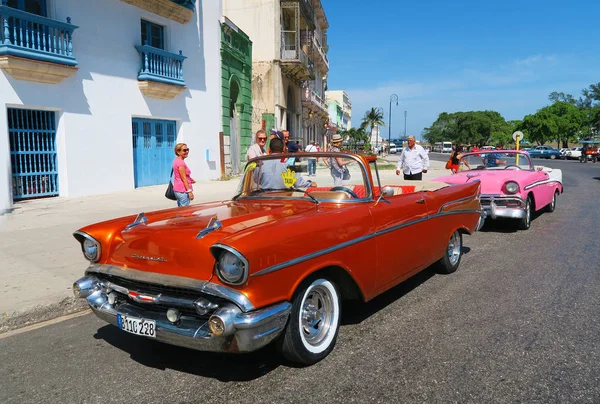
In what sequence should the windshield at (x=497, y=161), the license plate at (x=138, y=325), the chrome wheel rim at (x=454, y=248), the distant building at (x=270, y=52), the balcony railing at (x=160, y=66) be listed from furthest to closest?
the distant building at (x=270, y=52)
the balcony railing at (x=160, y=66)
the windshield at (x=497, y=161)
the chrome wheel rim at (x=454, y=248)
the license plate at (x=138, y=325)

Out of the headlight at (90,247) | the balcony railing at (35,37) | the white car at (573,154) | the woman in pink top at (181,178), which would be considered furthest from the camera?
the white car at (573,154)

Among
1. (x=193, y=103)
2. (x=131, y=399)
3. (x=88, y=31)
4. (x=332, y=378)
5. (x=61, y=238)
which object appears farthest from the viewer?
(x=193, y=103)

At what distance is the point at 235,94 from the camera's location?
19.0m

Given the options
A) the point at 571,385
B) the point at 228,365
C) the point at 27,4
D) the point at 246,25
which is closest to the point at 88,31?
the point at 27,4

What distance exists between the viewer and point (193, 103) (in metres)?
15.2

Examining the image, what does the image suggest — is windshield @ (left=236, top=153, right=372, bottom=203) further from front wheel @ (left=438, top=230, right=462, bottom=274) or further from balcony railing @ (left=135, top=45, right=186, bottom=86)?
balcony railing @ (left=135, top=45, right=186, bottom=86)

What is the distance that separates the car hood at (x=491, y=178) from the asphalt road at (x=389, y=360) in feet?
10.6

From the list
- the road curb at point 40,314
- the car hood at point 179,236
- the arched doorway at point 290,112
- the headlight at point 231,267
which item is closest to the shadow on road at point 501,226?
the car hood at point 179,236

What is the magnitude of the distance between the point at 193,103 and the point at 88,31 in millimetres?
4278

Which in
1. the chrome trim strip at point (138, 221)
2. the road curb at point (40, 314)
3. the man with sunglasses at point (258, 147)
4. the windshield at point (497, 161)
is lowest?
the road curb at point (40, 314)

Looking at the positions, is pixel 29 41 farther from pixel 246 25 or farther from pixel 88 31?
pixel 246 25

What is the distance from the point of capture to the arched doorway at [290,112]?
28.8 m

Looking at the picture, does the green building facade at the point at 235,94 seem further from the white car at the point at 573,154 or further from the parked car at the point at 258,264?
the white car at the point at 573,154

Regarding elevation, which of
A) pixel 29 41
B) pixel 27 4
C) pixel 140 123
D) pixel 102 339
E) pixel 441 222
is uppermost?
pixel 27 4
